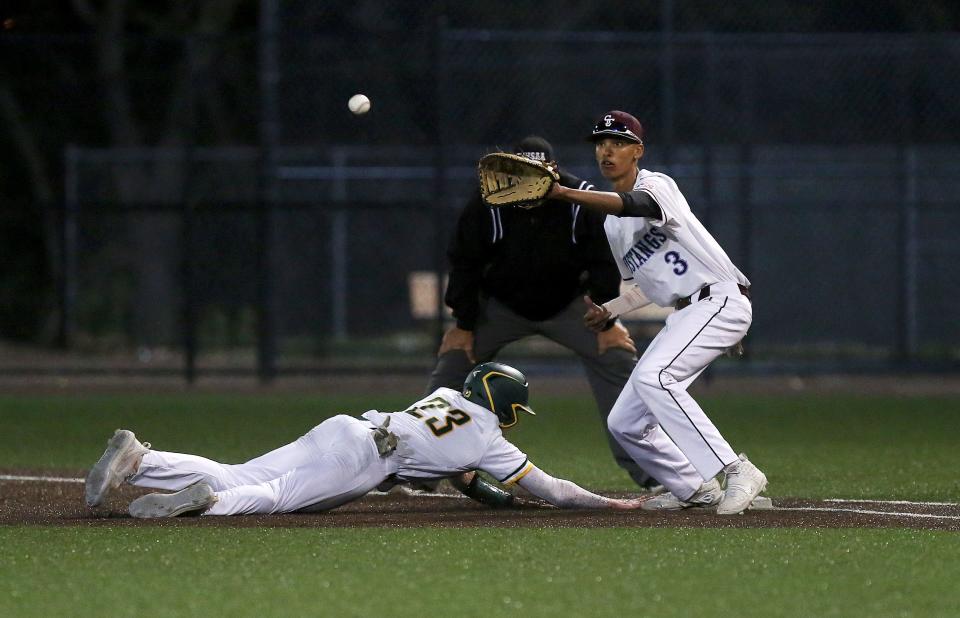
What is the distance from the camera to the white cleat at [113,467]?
7.12 metres

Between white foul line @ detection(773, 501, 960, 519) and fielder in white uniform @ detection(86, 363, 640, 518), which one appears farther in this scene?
white foul line @ detection(773, 501, 960, 519)

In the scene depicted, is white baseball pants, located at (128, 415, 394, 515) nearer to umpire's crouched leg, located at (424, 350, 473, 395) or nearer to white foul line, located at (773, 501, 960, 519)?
umpire's crouched leg, located at (424, 350, 473, 395)

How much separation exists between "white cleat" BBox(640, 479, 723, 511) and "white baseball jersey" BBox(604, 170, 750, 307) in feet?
2.91

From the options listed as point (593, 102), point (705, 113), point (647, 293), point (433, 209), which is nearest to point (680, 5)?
point (593, 102)

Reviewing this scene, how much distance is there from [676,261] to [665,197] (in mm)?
360

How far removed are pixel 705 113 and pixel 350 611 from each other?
Answer: 44.9ft

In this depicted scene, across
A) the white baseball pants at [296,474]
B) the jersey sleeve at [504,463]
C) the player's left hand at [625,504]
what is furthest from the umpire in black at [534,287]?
the white baseball pants at [296,474]

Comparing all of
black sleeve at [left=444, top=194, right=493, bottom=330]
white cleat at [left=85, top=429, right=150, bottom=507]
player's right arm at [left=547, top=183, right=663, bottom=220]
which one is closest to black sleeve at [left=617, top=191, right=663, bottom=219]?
player's right arm at [left=547, top=183, right=663, bottom=220]

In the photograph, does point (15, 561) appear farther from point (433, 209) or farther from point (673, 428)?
point (433, 209)

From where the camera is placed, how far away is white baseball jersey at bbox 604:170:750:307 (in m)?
7.50

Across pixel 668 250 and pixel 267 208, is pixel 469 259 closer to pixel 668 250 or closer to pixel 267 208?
pixel 668 250

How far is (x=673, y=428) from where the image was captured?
7.47 meters

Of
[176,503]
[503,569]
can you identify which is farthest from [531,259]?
[503,569]

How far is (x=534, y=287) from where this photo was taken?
8648mm
